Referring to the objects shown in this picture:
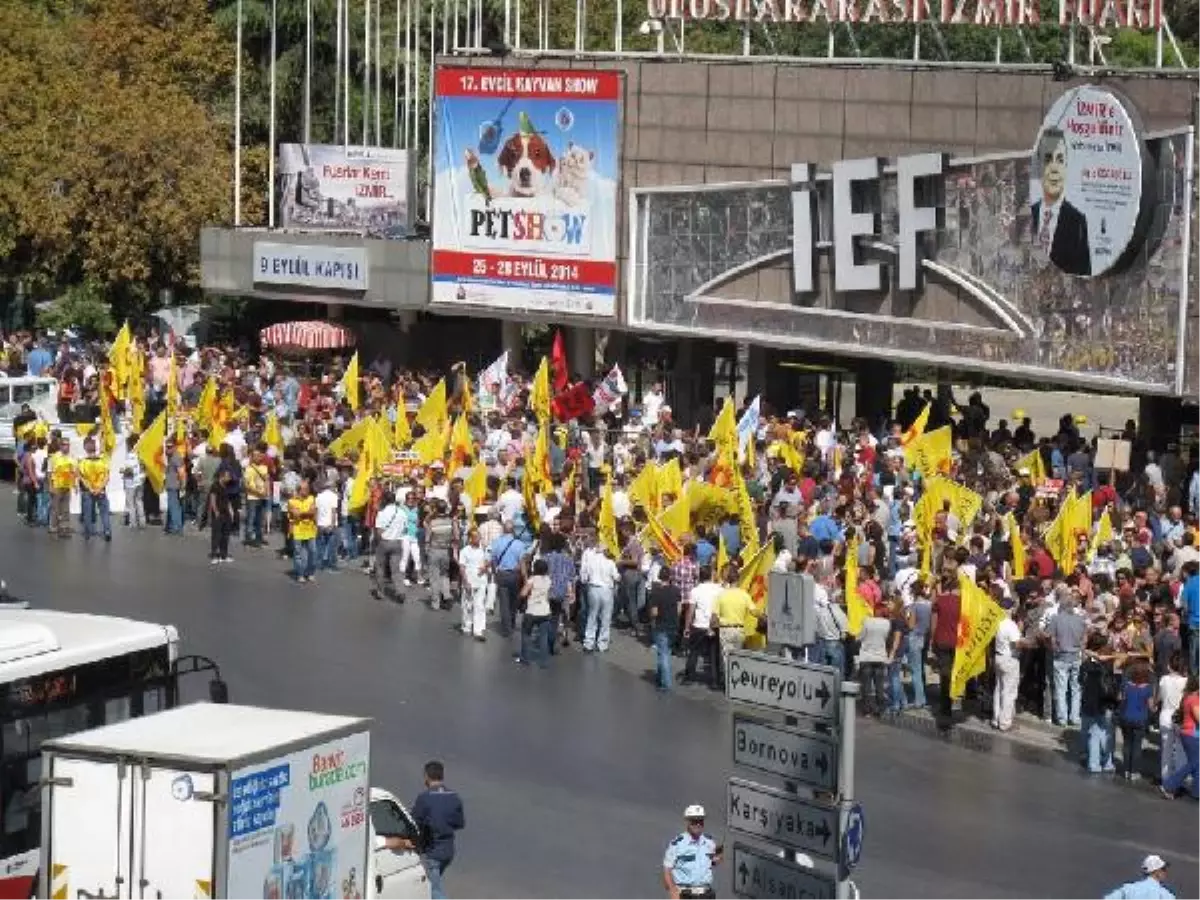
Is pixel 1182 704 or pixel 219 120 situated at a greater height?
pixel 219 120

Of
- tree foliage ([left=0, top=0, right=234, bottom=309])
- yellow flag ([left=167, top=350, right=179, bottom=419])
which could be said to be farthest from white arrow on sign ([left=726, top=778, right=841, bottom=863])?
tree foliage ([left=0, top=0, right=234, bottom=309])

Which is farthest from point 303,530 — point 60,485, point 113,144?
point 113,144

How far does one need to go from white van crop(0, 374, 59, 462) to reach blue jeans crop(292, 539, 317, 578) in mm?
8566

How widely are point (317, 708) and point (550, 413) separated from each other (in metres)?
13.9

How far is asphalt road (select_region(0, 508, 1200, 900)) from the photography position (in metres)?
20.3

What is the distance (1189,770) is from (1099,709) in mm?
1035

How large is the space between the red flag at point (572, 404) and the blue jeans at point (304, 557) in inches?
289

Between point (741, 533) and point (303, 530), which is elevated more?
point (741, 533)

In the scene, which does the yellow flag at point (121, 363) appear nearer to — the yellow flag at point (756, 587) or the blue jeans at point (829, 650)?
the yellow flag at point (756, 587)

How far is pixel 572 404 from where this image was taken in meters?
39.3

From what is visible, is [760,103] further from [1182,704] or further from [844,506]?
[1182,704]

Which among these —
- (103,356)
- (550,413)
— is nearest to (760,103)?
(550,413)

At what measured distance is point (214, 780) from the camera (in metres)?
14.6

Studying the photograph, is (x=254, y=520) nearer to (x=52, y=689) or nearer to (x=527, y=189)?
(x=527, y=189)
